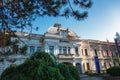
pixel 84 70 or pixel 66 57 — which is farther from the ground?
pixel 66 57

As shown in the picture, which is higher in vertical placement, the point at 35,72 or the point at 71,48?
the point at 71,48

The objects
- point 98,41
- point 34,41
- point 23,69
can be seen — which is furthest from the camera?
point 98,41

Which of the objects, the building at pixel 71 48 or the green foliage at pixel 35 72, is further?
the building at pixel 71 48

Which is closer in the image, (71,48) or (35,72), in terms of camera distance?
(35,72)

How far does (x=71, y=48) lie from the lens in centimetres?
2755

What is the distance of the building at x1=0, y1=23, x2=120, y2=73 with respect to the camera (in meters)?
24.7

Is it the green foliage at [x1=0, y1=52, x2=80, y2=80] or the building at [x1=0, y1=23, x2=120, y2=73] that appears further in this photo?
the building at [x1=0, y1=23, x2=120, y2=73]

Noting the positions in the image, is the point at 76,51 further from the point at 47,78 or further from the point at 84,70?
the point at 47,78

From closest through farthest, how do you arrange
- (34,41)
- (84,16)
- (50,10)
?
(84,16) → (50,10) → (34,41)

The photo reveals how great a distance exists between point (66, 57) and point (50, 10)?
20.6 meters

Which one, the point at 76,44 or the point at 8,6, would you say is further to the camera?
the point at 76,44

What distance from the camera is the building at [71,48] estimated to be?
80.9 ft

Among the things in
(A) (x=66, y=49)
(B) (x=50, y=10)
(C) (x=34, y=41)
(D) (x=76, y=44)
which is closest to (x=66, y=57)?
(A) (x=66, y=49)

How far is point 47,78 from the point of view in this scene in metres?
4.65
